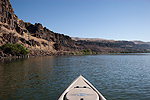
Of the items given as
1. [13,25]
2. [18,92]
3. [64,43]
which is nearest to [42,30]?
[64,43]

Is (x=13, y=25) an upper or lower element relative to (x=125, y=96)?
upper

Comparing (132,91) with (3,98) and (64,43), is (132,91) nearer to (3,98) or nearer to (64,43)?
(3,98)

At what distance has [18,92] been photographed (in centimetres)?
1406

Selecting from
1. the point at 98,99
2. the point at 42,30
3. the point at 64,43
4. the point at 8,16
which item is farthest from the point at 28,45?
the point at 98,99

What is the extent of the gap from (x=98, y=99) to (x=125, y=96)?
5.95 meters

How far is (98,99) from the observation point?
8.38 m

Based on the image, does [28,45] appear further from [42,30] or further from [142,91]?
[142,91]

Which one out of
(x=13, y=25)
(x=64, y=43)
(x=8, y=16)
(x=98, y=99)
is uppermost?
(x=8, y=16)

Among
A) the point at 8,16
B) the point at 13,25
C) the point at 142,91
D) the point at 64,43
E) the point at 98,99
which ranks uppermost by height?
the point at 8,16

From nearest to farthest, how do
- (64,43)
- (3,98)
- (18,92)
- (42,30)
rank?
(3,98) → (18,92) → (42,30) → (64,43)

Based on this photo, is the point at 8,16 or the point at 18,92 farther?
the point at 8,16

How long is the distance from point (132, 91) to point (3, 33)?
3864 inches

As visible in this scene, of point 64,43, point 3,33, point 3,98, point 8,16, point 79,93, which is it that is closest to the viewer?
point 79,93

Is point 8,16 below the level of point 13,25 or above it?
above
